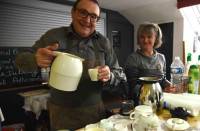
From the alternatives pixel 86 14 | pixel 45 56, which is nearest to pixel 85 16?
pixel 86 14

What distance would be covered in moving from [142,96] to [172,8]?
267 cm

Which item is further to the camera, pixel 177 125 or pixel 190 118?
pixel 190 118

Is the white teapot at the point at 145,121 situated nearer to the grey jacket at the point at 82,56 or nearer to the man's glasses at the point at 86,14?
the grey jacket at the point at 82,56

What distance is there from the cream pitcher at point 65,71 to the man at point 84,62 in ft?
1.08

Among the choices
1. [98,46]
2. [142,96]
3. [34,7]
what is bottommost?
[142,96]

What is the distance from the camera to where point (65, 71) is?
0.91m

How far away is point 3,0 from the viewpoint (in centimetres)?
254

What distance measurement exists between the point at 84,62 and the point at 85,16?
0.29 meters

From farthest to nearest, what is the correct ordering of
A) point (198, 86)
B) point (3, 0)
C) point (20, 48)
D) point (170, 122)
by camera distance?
point (20, 48), point (3, 0), point (198, 86), point (170, 122)

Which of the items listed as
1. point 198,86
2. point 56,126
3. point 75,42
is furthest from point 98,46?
point 198,86

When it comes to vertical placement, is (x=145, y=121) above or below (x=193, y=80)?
below

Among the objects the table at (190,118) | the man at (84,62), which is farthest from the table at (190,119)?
the man at (84,62)

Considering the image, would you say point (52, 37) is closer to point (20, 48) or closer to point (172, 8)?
point (20, 48)

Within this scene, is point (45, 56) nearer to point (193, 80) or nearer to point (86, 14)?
point (86, 14)
